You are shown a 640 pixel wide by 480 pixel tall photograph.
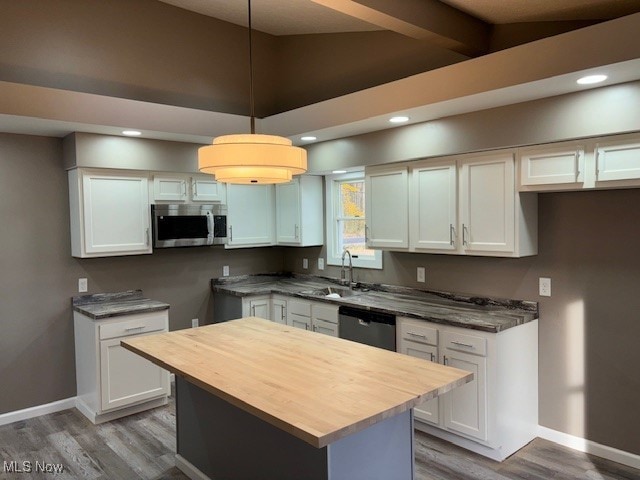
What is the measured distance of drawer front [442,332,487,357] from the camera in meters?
3.15

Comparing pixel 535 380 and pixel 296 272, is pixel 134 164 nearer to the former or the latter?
pixel 296 272

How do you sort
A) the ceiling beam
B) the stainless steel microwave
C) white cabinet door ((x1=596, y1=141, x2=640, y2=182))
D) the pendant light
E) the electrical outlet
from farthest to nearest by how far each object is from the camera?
1. the stainless steel microwave
2. the electrical outlet
3. white cabinet door ((x1=596, y1=141, x2=640, y2=182))
4. the ceiling beam
5. the pendant light

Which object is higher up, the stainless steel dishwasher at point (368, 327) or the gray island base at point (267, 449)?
the stainless steel dishwasher at point (368, 327)

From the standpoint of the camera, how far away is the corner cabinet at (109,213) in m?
3.99

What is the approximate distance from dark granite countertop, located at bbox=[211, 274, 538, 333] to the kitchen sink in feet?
0.03

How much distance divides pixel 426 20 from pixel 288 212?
276cm

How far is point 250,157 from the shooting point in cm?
202

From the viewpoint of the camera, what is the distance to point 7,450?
3.45 metres

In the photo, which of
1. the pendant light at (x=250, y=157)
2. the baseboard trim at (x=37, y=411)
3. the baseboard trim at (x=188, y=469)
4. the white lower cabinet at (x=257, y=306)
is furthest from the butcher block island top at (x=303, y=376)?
the baseboard trim at (x=37, y=411)

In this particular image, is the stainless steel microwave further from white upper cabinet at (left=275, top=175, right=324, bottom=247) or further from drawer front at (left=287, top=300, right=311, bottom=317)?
drawer front at (left=287, top=300, right=311, bottom=317)

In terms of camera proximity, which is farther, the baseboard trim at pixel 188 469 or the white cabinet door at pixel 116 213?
the white cabinet door at pixel 116 213

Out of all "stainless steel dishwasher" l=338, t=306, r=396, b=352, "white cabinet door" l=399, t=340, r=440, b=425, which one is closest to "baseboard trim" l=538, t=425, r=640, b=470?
"white cabinet door" l=399, t=340, r=440, b=425

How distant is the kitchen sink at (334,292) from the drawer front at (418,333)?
91cm

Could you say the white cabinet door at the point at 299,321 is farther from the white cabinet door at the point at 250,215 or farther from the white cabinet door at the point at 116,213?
the white cabinet door at the point at 116,213
